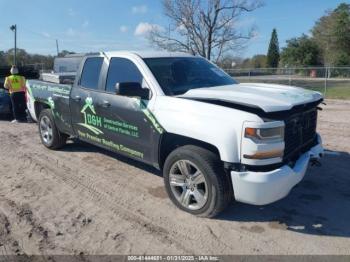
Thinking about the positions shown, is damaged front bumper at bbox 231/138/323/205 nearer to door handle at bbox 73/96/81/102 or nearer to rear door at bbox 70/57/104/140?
rear door at bbox 70/57/104/140

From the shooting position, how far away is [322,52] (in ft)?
184

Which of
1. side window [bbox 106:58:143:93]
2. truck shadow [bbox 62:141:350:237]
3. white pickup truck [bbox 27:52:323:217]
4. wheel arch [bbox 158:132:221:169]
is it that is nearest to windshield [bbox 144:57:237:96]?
white pickup truck [bbox 27:52:323:217]

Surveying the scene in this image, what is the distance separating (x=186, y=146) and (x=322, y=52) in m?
57.8

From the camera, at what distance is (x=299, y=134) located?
14.1 ft

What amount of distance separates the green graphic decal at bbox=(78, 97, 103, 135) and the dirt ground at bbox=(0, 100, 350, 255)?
73 centimetres

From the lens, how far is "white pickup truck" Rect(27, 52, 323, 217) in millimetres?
3730

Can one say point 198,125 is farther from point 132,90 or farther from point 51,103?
point 51,103

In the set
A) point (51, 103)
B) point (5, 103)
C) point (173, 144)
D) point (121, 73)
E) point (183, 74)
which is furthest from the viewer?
point (5, 103)

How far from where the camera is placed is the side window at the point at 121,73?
196 inches

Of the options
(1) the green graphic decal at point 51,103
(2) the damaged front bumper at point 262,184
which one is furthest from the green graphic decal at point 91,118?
(2) the damaged front bumper at point 262,184

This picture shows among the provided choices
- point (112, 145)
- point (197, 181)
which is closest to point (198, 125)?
point (197, 181)

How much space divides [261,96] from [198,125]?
798 millimetres

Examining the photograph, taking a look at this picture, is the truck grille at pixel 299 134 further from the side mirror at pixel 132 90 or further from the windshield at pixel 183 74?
the side mirror at pixel 132 90

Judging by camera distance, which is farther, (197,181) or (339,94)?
(339,94)
